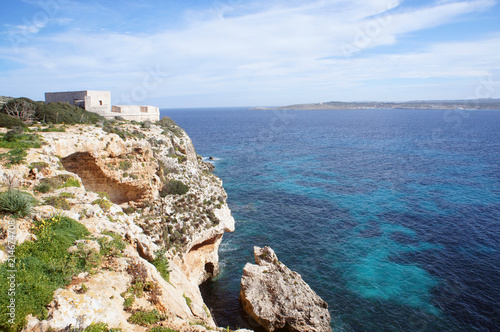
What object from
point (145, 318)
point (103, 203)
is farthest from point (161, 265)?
point (145, 318)

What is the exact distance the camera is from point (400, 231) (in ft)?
127

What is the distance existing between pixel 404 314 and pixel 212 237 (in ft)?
58.9

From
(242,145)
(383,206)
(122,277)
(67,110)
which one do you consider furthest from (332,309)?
(242,145)

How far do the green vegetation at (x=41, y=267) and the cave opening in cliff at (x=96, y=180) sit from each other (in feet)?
44.3

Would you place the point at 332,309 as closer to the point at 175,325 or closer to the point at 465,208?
the point at 175,325

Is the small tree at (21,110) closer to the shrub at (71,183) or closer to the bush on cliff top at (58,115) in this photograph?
the bush on cliff top at (58,115)

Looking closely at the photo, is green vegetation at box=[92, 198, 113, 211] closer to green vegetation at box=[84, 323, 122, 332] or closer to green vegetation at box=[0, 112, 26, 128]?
green vegetation at box=[84, 323, 122, 332]

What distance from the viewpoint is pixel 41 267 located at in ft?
31.5

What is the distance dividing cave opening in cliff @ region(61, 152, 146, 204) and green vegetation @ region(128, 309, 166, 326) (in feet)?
57.4

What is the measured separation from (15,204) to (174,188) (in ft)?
66.3

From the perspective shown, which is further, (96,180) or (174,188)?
(174,188)

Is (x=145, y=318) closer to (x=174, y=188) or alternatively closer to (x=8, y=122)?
(x=8, y=122)

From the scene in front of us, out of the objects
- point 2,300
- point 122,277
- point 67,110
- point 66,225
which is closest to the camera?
point 2,300

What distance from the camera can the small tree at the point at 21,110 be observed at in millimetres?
25641
